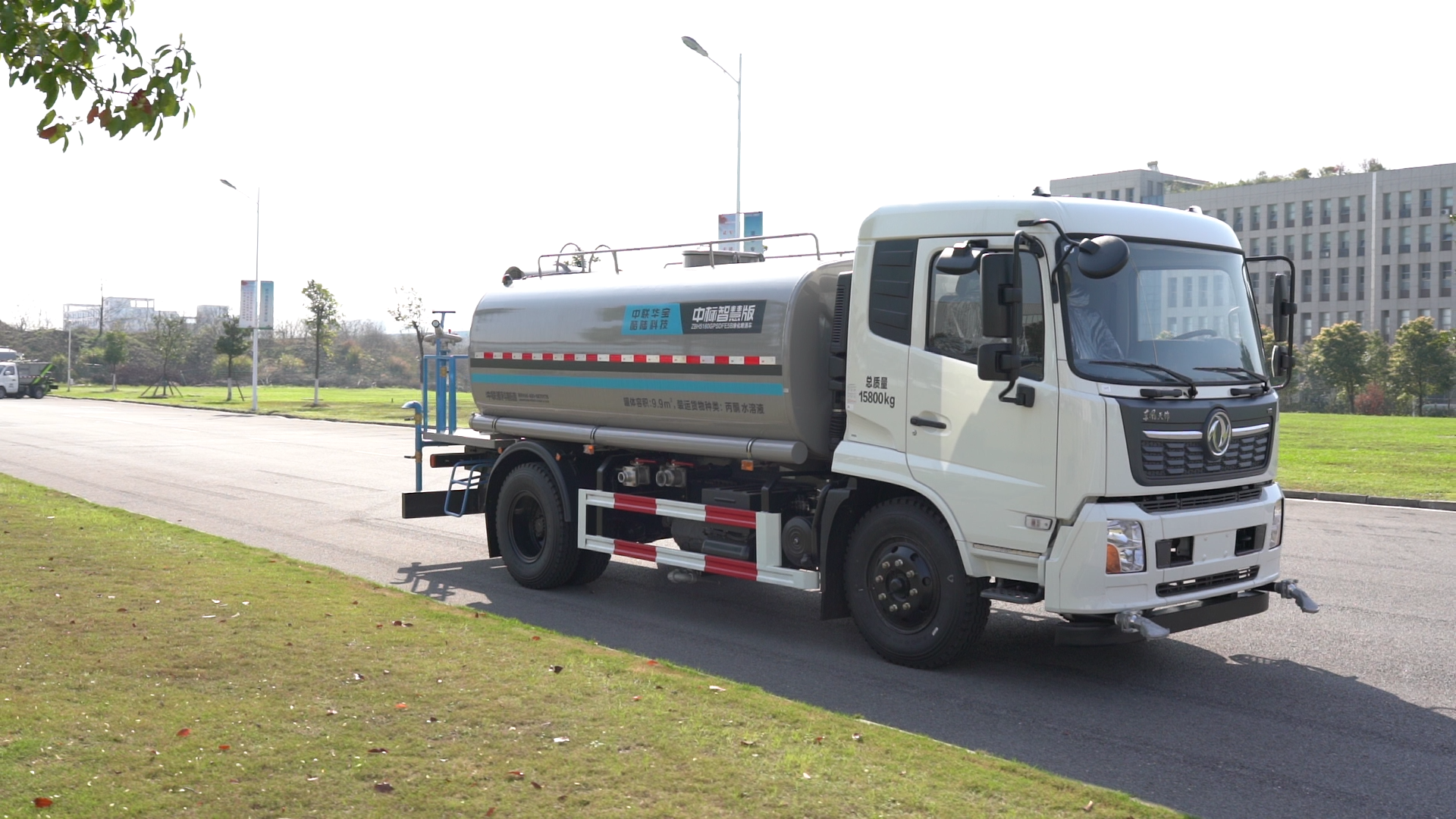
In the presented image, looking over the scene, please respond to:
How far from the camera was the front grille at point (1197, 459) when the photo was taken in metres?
6.78

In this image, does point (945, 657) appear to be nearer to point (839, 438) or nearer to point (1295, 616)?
point (839, 438)

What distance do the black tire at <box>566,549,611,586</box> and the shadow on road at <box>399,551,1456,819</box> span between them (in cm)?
50

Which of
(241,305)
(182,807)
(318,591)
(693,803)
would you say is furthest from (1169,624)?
(241,305)

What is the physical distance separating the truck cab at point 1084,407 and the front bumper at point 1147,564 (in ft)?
0.04

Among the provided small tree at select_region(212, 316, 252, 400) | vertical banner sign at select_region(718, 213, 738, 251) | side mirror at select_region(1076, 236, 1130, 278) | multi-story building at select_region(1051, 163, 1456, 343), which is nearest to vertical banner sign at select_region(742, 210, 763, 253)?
vertical banner sign at select_region(718, 213, 738, 251)

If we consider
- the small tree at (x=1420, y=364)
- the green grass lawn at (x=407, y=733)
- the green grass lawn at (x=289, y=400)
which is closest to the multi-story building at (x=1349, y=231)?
the small tree at (x=1420, y=364)

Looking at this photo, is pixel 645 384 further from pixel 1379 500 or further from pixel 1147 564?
pixel 1379 500

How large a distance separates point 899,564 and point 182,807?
14.4 ft

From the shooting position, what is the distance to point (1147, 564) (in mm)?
6770

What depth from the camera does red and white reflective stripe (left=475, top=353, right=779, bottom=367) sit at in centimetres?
856

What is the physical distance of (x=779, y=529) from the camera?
28.5 feet

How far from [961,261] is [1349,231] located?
361 ft

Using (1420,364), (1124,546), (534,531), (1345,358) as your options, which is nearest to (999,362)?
(1124,546)

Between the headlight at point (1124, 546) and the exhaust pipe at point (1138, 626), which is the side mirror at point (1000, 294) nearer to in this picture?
the headlight at point (1124, 546)
